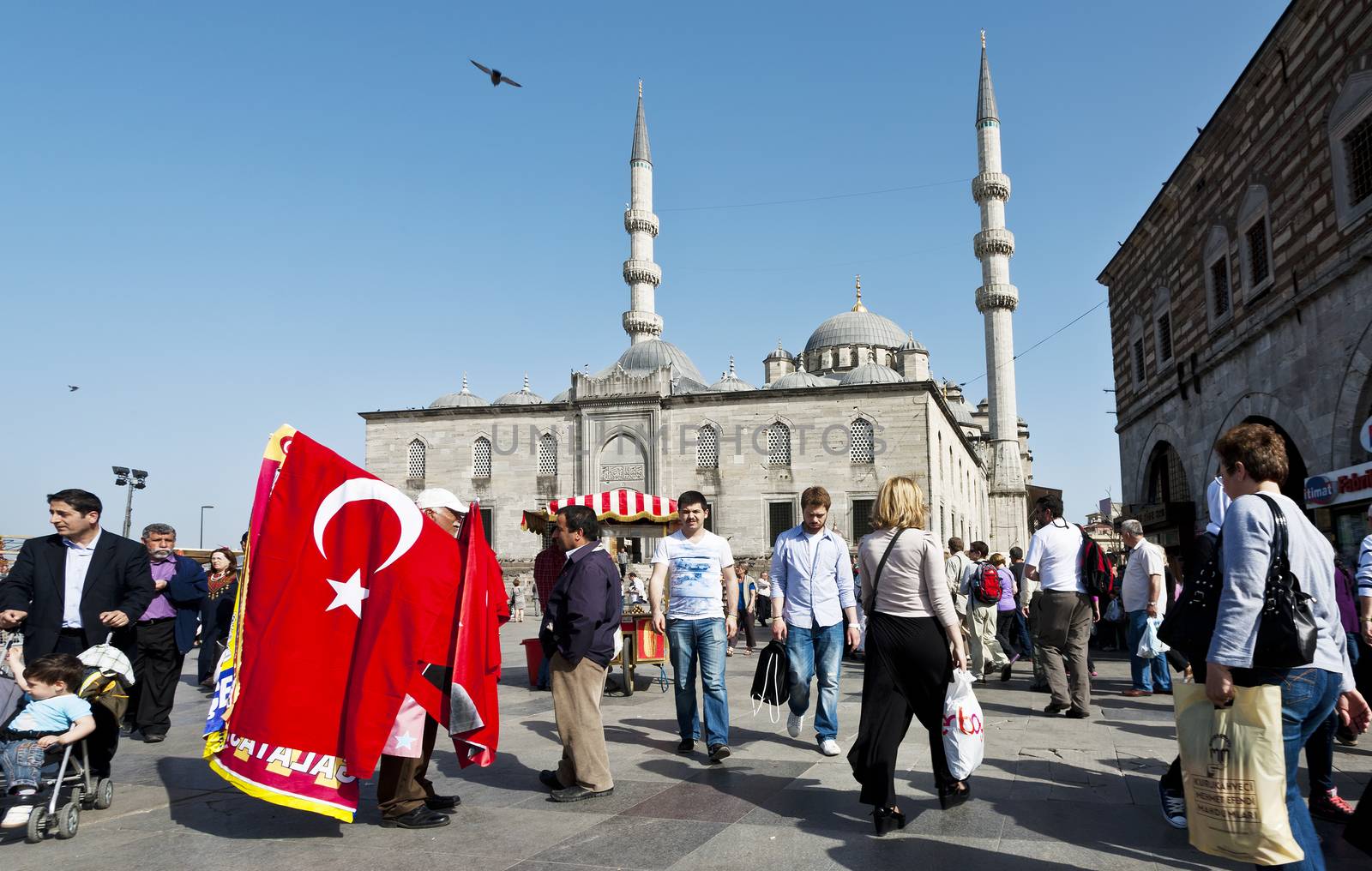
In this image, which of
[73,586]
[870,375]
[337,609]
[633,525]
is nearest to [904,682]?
[337,609]

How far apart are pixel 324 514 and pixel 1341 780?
17.6 ft

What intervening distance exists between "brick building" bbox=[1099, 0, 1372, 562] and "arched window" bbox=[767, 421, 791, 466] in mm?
19357

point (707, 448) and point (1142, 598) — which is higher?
point (707, 448)

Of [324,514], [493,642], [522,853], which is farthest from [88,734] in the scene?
[522,853]

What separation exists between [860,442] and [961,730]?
32380 millimetres

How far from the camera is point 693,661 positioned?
19.5ft

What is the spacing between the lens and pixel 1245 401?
1329cm

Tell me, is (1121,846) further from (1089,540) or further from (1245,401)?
(1245,401)

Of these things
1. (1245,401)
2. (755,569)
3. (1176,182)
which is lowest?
(755,569)

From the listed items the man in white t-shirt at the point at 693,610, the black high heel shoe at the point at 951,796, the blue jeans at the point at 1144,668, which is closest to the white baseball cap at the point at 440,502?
the man in white t-shirt at the point at 693,610

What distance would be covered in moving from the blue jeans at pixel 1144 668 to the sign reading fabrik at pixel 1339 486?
333 cm

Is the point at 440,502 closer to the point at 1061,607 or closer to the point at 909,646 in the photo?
the point at 909,646

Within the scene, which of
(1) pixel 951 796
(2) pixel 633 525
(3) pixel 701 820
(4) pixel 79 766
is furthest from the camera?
(2) pixel 633 525

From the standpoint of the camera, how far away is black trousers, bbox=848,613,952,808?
4223 millimetres
